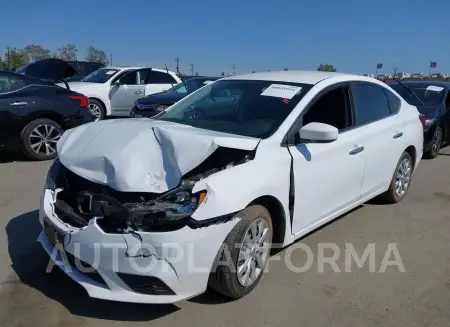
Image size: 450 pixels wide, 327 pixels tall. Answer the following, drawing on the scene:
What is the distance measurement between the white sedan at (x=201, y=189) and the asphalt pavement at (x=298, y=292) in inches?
9.6

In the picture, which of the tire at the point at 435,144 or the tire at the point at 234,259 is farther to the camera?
the tire at the point at 435,144

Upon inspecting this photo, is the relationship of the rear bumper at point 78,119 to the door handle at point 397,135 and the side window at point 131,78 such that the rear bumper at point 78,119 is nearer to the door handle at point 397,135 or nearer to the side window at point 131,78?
the side window at point 131,78

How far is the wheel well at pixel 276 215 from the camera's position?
3.15m

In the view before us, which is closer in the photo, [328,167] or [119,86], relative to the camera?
[328,167]

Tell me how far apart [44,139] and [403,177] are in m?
5.52

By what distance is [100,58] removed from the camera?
63000 mm

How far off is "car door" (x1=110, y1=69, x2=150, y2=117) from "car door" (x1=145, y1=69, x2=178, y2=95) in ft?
0.48

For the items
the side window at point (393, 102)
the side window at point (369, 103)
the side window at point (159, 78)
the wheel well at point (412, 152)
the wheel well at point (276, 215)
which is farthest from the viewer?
the side window at point (159, 78)

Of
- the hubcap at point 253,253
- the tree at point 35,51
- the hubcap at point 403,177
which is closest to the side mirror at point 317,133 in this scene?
the hubcap at point 253,253

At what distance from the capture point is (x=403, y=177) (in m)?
5.30

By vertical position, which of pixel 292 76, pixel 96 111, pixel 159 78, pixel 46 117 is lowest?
pixel 96 111

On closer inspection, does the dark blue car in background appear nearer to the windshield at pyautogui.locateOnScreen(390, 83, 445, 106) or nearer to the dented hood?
the windshield at pyautogui.locateOnScreen(390, 83, 445, 106)

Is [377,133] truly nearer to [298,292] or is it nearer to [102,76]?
[298,292]

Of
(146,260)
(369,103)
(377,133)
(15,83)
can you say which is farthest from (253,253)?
(15,83)
